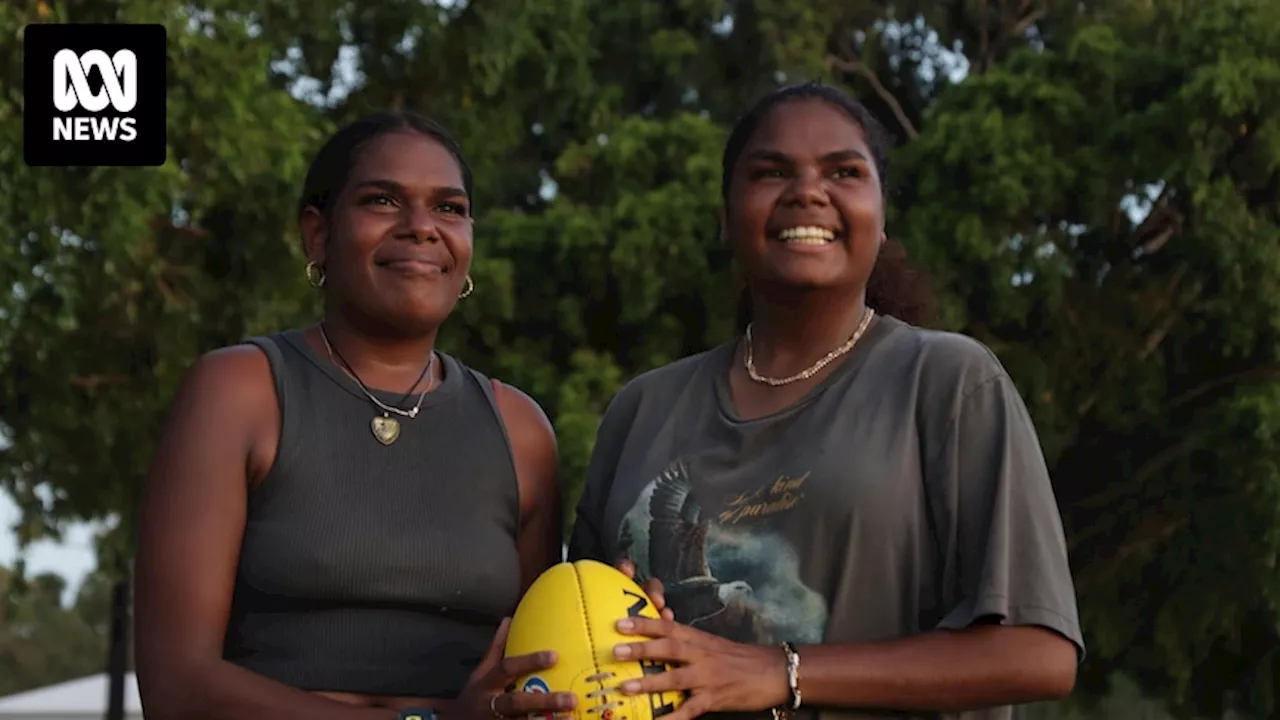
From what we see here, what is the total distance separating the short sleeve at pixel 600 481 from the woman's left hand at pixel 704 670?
0.53 m

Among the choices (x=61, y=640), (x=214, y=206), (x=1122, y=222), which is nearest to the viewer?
(x=214, y=206)

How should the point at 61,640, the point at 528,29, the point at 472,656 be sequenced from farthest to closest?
1. the point at 61,640
2. the point at 528,29
3. the point at 472,656

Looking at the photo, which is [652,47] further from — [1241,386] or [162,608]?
[162,608]

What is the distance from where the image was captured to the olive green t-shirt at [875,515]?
122 inches

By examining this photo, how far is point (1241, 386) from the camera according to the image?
1638 centimetres

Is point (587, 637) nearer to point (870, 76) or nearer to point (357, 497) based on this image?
point (357, 497)

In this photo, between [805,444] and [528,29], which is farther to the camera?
[528,29]

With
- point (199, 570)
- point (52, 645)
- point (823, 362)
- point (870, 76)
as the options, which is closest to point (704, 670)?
point (823, 362)

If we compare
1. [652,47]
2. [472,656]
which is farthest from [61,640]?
[472,656]

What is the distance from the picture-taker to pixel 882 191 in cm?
350

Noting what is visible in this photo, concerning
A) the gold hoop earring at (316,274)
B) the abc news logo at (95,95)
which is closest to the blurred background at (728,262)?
the abc news logo at (95,95)

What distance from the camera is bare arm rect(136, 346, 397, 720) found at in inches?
130

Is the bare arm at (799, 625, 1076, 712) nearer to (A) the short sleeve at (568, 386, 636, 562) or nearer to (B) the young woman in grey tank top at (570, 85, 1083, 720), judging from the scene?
(B) the young woman in grey tank top at (570, 85, 1083, 720)

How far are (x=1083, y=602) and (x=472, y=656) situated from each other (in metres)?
15.2
